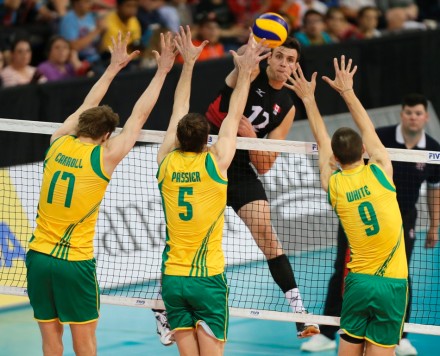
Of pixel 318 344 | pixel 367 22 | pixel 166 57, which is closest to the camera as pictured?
pixel 166 57

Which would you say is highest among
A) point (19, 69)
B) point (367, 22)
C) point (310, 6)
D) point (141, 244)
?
point (310, 6)

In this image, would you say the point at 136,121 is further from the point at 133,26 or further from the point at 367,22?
the point at 367,22

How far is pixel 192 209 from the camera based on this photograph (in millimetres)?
8539

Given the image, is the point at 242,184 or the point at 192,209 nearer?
the point at 192,209

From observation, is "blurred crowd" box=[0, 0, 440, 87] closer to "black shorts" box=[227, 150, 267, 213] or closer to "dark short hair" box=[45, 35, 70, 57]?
"dark short hair" box=[45, 35, 70, 57]

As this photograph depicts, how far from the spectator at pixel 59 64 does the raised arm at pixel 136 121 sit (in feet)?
20.2

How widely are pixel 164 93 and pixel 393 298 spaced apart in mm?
7216

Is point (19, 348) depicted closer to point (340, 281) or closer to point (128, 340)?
point (128, 340)

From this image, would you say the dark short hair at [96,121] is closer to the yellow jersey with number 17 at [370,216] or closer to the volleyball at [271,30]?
the volleyball at [271,30]

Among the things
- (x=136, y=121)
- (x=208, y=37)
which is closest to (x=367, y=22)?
(x=208, y=37)

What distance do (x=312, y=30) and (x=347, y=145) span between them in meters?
9.88

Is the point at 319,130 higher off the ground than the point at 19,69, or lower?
lower

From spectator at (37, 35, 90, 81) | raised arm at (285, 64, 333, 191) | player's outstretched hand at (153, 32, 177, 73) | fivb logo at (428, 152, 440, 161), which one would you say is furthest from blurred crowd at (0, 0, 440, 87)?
fivb logo at (428, 152, 440, 161)

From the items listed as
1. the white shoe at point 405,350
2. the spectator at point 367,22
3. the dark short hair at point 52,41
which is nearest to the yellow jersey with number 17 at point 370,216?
the white shoe at point 405,350
